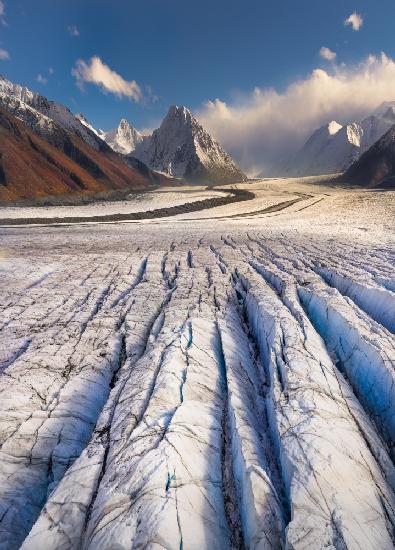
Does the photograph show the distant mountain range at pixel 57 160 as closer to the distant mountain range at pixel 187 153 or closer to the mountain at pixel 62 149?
the mountain at pixel 62 149

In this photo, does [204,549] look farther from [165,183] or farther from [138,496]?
[165,183]

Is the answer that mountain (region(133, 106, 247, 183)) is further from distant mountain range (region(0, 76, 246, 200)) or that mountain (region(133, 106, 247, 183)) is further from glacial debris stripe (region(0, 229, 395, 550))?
glacial debris stripe (region(0, 229, 395, 550))

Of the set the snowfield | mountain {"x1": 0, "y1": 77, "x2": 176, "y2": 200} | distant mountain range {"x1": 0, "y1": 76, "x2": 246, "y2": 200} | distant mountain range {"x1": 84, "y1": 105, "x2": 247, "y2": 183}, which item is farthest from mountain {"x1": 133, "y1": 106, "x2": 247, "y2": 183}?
the snowfield

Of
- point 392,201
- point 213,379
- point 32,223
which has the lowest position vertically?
point 32,223

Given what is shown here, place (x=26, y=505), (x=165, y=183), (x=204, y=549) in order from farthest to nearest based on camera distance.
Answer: (x=165, y=183) < (x=26, y=505) < (x=204, y=549)

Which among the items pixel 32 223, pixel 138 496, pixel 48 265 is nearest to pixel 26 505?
pixel 138 496

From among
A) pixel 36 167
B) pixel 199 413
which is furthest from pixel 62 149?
pixel 199 413
